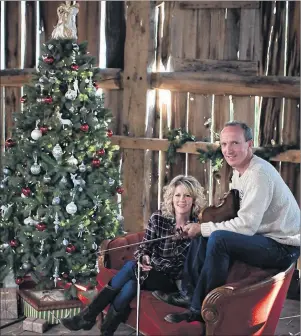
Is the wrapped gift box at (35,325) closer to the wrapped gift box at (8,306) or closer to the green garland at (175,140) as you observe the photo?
A: the wrapped gift box at (8,306)

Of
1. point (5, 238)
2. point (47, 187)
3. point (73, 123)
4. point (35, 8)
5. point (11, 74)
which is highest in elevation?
point (35, 8)

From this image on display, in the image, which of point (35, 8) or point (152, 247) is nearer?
point (152, 247)

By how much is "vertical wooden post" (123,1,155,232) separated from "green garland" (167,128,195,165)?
28cm

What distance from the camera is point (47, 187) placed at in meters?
4.88

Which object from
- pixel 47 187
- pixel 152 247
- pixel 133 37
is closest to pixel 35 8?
pixel 133 37

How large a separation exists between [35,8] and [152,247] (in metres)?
3.18

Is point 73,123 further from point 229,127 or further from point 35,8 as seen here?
point 35,8

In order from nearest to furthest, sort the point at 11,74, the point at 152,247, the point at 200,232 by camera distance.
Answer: the point at 200,232, the point at 152,247, the point at 11,74

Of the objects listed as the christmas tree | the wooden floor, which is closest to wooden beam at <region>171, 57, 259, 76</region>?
the christmas tree

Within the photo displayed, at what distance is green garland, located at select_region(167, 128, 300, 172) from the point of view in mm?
5477

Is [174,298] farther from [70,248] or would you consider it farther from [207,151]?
[207,151]

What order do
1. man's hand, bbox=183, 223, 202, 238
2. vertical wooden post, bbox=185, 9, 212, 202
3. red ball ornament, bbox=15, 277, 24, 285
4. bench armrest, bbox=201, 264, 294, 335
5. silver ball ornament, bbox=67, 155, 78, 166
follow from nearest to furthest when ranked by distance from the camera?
bench armrest, bbox=201, 264, 294, 335, man's hand, bbox=183, 223, 202, 238, silver ball ornament, bbox=67, 155, 78, 166, red ball ornament, bbox=15, 277, 24, 285, vertical wooden post, bbox=185, 9, 212, 202

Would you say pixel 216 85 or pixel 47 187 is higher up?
pixel 216 85

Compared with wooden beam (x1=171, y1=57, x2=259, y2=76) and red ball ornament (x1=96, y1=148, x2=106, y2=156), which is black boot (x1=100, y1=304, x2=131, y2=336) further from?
wooden beam (x1=171, y1=57, x2=259, y2=76)
